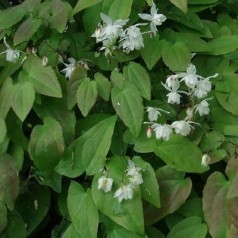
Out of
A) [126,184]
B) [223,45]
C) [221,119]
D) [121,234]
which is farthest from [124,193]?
[223,45]

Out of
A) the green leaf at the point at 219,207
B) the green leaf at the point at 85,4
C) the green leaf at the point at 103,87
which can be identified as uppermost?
the green leaf at the point at 85,4

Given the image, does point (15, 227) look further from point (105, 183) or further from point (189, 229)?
point (189, 229)

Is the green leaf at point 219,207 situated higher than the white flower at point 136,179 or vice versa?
the white flower at point 136,179

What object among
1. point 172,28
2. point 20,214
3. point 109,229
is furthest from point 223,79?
point 20,214

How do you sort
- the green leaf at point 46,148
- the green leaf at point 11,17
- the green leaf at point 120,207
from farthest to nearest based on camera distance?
1. the green leaf at point 11,17
2. the green leaf at point 46,148
3. the green leaf at point 120,207

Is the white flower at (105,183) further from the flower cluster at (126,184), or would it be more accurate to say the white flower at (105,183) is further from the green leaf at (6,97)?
the green leaf at (6,97)

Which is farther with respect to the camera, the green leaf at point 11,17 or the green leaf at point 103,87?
the green leaf at point 11,17

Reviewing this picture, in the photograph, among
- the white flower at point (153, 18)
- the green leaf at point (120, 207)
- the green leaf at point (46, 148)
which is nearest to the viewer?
the green leaf at point (120, 207)

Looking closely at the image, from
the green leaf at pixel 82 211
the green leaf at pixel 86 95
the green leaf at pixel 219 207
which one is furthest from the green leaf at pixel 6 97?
the green leaf at pixel 219 207
